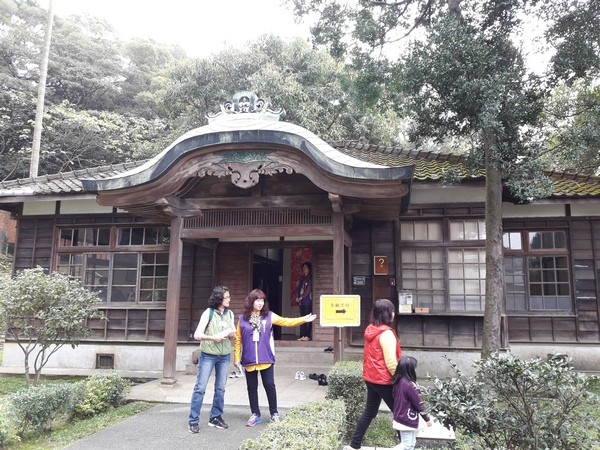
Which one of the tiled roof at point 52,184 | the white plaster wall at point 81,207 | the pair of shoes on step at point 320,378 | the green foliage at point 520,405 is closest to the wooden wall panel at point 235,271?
the pair of shoes on step at point 320,378

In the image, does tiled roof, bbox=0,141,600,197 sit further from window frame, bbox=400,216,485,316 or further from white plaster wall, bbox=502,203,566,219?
window frame, bbox=400,216,485,316

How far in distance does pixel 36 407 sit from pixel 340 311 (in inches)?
162

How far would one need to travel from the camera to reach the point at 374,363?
15.8 ft

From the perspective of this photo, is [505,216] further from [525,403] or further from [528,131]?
[525,403]

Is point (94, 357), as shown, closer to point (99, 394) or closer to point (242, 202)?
point (99, 394)

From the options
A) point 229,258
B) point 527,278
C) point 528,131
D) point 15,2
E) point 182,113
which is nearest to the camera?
point 528,131

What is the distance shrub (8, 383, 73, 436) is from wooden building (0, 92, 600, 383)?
6.59ft

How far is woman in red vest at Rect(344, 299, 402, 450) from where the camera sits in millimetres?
4695

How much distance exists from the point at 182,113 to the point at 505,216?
1487cm

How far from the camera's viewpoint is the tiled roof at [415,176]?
30.4 ft

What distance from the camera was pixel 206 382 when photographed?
18.8 feet

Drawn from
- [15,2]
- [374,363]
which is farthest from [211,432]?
[15,2]

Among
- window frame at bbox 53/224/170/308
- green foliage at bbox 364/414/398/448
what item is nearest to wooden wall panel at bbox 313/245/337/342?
window frame at bbox 53/224/170/308

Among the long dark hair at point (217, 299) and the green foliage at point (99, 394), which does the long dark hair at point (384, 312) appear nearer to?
the long dark hair at point (217, 299)
